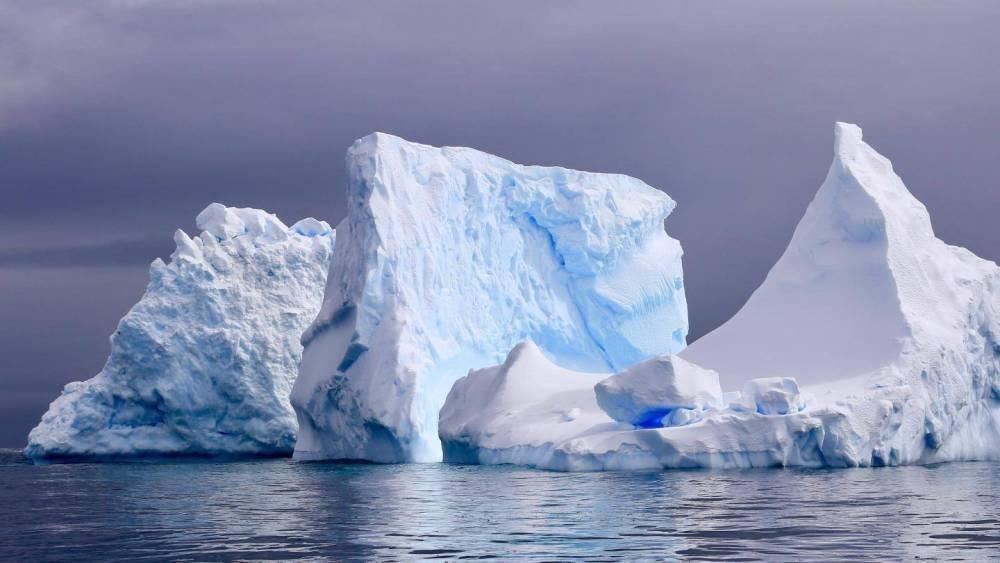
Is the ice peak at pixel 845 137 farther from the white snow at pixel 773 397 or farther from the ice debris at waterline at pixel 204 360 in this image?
the ice debris at waterline at pixel 204 360

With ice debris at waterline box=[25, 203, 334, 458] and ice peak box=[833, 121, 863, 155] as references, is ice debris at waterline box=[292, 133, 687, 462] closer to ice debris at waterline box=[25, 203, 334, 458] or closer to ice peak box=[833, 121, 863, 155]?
ice debris at waterline box=[25, 203, 334, 458]

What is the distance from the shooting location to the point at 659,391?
53.2 ft

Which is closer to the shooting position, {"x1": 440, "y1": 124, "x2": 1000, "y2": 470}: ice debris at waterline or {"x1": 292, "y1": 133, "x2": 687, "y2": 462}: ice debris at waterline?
{"x1": 440, "y1": 124, "x2": 1000, "y2": 470}: ice debris at waterline

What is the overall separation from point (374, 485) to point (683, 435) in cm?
395

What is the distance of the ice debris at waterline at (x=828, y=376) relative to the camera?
626 inches

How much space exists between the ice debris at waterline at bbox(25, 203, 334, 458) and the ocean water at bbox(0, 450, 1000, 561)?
442 inches

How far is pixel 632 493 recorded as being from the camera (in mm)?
12297

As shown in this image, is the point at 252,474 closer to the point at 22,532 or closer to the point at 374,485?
the point at 374,485

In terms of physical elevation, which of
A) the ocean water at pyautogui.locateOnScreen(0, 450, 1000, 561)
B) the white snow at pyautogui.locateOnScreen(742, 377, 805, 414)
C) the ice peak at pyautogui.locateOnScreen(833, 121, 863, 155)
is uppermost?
the ice peak at pyautogui.locateOnScreen(833, 121, 863, 155)

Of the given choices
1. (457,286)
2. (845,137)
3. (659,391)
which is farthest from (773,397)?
(457,286)

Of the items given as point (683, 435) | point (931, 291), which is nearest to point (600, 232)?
point (931, 291)

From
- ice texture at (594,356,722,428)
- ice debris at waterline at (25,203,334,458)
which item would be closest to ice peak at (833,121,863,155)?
ice texture at (594,356,722,428)

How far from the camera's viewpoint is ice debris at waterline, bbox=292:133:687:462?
22109 millimetres

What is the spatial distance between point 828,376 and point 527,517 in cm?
878
